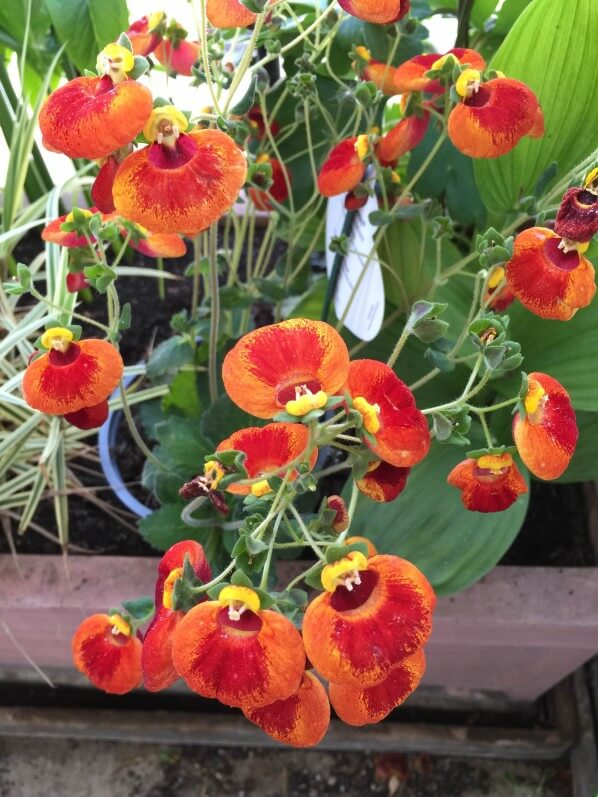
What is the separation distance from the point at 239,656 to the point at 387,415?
131mm

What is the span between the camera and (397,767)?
0.93m

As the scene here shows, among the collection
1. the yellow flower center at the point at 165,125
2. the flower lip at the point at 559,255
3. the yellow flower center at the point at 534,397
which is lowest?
the yellow flower center at the point at 534,397

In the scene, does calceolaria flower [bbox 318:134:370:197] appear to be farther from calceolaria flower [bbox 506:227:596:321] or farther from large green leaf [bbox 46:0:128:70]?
large green leaf [bbox 46:0:128:70]

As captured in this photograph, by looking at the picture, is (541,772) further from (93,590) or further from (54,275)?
(54,275)

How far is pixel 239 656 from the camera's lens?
1.04 ft

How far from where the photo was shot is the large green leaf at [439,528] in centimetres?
62

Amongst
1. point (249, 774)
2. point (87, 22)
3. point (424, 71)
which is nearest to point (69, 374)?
point (424, 71)

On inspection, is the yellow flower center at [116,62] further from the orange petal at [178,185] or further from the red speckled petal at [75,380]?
the red speckled petal at [75,380]

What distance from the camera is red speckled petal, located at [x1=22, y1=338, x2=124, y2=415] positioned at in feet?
1.38

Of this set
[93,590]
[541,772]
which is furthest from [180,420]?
[541,772]

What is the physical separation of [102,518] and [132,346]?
0.25 m

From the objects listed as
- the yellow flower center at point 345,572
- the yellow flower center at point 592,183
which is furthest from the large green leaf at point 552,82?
the yellow flower center at point 345,572

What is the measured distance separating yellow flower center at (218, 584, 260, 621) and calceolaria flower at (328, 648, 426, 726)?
2.6 inches

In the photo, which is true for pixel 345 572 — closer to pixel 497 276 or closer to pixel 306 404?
pixel 306 404
